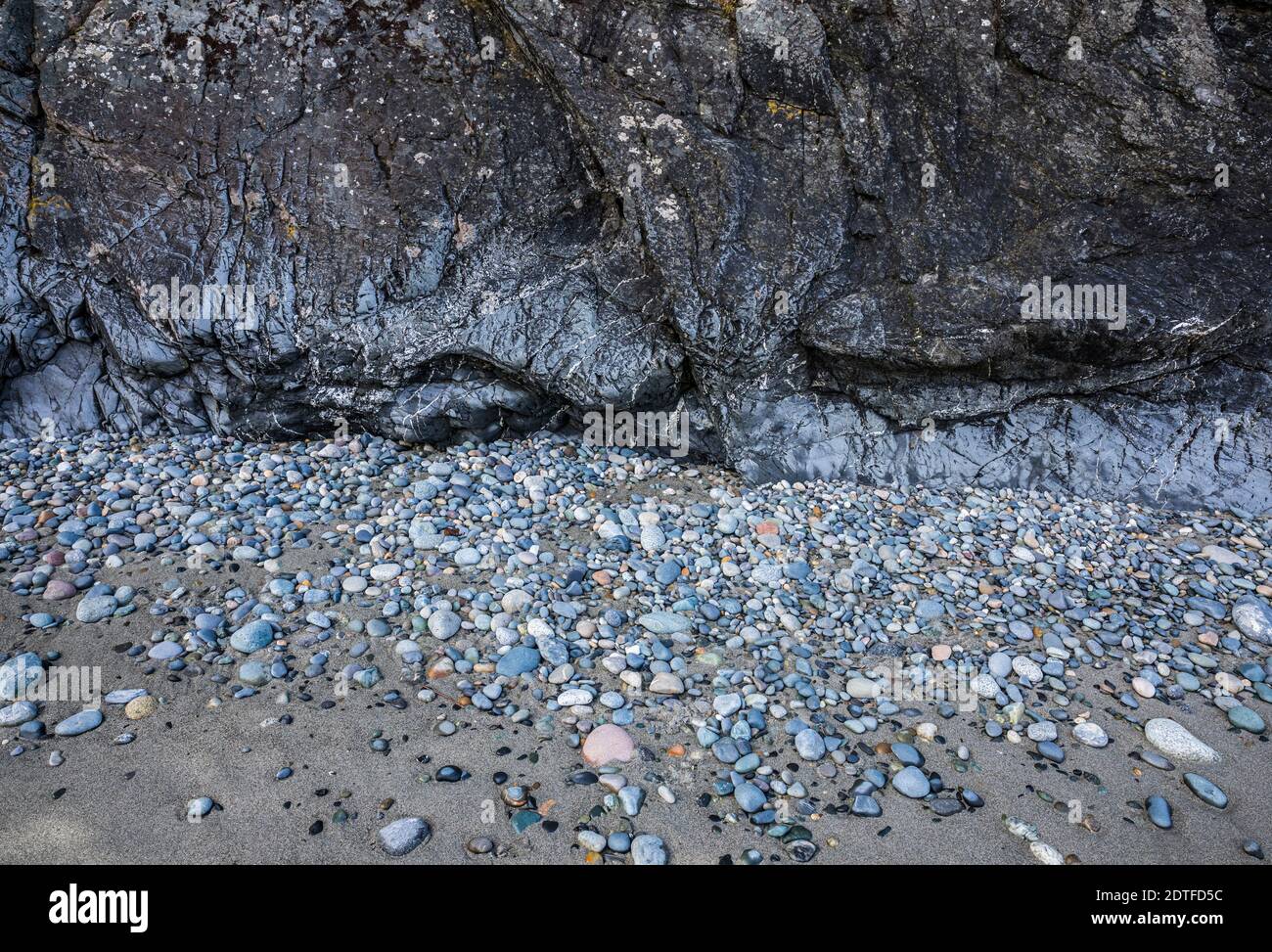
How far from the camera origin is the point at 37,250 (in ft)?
22.6

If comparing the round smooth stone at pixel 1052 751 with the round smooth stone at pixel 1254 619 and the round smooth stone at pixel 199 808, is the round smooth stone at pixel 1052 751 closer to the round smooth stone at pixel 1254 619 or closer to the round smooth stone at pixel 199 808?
the round smooth stone at pixel 1254 619

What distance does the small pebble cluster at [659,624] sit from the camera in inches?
151

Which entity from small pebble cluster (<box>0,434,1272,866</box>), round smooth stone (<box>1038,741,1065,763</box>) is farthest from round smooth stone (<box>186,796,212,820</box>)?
round smooth stone (<box>1038,741,1065,763</box>)

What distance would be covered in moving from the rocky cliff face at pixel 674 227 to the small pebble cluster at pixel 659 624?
625 mm

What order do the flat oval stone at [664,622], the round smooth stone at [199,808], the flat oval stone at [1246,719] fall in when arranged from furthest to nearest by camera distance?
the flat oval stone at [664,622] < the flat oval stone at [1246,719] < the round smooth stone at [199,808]

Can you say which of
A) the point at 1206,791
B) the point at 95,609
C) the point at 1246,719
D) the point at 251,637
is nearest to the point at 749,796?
the point at 1206,791

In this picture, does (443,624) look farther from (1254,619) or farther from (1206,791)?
(1254,619)

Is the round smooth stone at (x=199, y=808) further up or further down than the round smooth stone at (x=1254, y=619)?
further down

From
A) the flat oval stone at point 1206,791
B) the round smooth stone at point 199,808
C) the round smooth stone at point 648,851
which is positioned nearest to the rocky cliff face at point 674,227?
the flat oval stone at point 1206,791

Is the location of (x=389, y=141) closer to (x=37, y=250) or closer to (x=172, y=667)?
(x=37, y=250)

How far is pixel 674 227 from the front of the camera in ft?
20.6

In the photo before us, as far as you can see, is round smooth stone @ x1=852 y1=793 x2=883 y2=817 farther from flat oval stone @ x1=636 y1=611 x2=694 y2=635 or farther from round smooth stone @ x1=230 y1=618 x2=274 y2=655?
round smooth stone @ x1=230 y1=618 x2=274 y2=655

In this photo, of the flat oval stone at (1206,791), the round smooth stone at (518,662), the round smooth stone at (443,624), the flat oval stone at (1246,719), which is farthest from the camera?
the round smooth stone at (443,624)

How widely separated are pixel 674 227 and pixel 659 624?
3.23 meters
